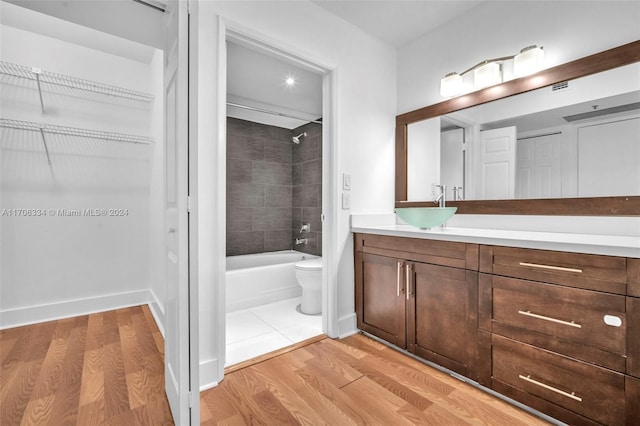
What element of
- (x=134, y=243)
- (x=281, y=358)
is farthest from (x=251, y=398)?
(x=134, y=243)

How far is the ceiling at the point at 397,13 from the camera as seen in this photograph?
6.86 ft

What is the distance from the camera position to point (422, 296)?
1843mm

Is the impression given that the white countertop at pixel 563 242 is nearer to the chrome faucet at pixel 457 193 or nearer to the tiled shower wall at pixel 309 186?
the chrome faucet at pixel 457 193

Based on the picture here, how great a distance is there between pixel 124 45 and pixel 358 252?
9.22 feet

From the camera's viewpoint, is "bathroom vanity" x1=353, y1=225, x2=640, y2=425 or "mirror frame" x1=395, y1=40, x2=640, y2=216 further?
"mirror frame" x1=395, y1=40, x2=640, y2=216

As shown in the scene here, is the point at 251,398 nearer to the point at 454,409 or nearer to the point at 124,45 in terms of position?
the point at 454,409

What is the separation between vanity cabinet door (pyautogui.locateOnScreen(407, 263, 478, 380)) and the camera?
1600mm

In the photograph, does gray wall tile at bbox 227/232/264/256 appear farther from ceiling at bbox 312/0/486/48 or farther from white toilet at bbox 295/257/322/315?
ceiling at bbox 312/0/486/48

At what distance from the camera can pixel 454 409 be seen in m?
1.41

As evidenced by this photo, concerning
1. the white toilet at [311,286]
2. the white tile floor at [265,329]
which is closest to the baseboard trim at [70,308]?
the white tile floor at [265,329]

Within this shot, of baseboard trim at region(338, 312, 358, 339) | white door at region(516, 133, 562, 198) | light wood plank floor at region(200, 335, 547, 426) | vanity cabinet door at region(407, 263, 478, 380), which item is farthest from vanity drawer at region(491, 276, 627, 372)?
baseboard trim at region(338, 312, 358, 339)

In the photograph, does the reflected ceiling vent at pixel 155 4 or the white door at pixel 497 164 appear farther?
the white door at pixel 497 164

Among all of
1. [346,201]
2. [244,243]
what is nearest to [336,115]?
[346,201]

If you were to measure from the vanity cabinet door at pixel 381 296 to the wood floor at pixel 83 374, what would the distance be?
141 cm
